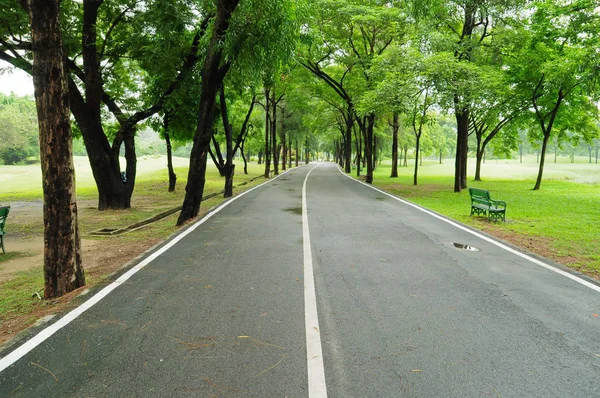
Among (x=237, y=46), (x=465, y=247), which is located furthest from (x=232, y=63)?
(x=465, y=247)

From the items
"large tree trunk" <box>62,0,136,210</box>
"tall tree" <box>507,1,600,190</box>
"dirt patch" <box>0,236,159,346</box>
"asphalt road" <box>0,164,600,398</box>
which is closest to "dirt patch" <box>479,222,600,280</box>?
"asphalt road" <box>0,164,600,398</box>

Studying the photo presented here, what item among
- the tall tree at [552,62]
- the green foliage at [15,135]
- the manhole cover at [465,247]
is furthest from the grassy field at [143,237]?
the green foliage at [15,135]

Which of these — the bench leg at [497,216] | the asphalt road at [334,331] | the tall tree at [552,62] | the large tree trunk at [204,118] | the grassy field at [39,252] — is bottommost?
the grassy field at [39,252]

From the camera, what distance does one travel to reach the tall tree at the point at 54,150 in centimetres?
473

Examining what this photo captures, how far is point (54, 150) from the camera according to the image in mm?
→ 4832

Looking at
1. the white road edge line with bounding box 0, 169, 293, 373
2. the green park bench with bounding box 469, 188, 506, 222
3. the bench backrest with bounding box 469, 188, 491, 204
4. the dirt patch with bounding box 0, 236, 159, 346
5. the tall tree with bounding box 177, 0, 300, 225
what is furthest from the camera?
the bench backrest with bounding box 469, 188, 491, 204

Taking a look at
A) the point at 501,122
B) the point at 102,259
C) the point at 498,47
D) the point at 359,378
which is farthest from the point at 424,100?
the point at 359,378

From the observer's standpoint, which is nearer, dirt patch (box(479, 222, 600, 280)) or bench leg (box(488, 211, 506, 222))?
dirt patch (box(479, 222, 600, 280))

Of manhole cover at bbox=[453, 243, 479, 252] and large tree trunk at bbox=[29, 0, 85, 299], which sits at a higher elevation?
large tree trunk at bbox=[29, 0, 85, 299]

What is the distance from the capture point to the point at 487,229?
9742 mm

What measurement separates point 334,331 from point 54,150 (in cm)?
441

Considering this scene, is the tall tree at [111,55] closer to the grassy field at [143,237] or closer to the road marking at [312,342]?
the grassy field at [143,237]

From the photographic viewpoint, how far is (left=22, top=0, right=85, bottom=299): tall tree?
15.5 feet

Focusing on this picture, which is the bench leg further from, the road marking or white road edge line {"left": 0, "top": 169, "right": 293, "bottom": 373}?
white road edge line {"left": 0, "top": 169, "right": 293, "bottom": 373}
